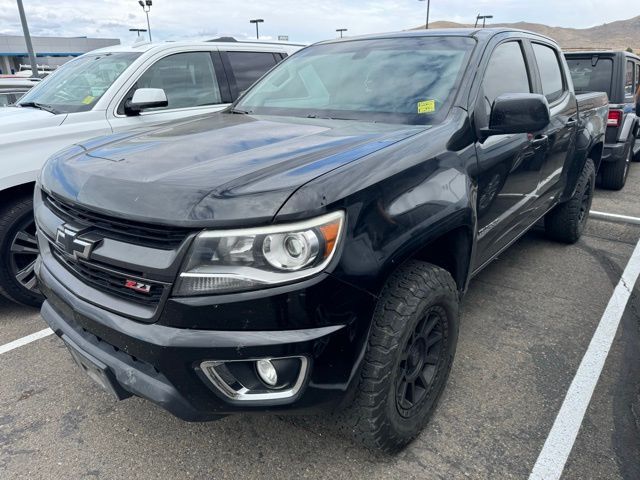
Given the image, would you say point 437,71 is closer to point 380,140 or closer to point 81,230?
point 380,140

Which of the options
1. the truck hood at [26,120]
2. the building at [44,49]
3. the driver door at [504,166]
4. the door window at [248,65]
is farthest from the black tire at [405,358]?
the building at [44,49]

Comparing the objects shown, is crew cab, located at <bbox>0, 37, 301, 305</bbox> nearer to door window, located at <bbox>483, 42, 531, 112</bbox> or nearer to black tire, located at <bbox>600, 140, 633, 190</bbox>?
door window, located at <bbox>483, 42, 531, 112</bbox>

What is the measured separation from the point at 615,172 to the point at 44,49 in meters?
67.6

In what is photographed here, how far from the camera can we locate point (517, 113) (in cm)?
239

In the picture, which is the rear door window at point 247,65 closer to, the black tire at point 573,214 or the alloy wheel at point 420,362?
the black tire at point 573,214

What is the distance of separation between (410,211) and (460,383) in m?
1.21

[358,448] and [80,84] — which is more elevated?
[80,84]

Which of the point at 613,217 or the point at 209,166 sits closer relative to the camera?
the point at 209,166

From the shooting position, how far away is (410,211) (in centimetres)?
191

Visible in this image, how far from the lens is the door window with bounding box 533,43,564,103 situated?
3561 mm

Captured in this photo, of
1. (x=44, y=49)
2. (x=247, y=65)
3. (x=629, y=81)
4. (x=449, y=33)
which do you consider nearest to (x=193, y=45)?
(x=247, y=65)

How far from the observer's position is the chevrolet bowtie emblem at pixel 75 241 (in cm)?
182

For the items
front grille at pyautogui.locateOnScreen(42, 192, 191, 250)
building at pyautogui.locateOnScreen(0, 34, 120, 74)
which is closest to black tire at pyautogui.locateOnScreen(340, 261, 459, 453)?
front grille at pyautogui.locateOnScreen(42, 192, 191, 250)

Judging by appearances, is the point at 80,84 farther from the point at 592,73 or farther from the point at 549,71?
the point at 592,73
